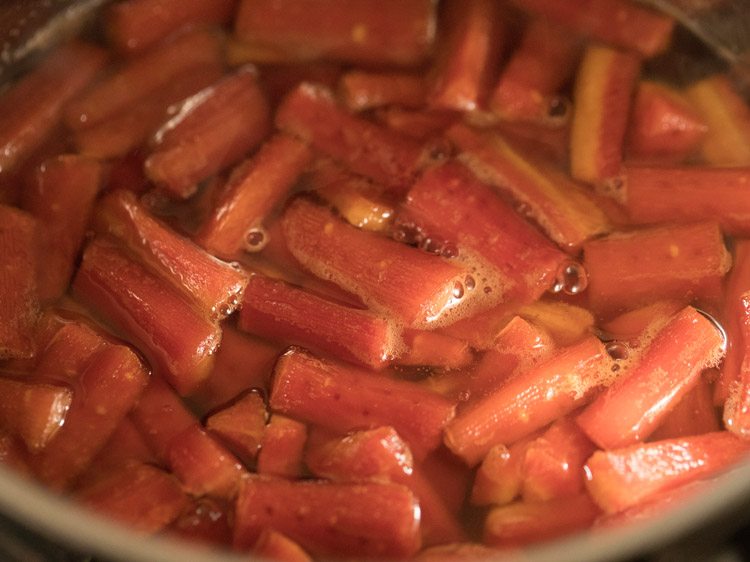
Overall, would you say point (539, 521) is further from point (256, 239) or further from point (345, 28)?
point (345, 28)

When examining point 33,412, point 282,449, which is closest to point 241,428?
point 282,449

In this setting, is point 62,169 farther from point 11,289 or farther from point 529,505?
point 529,505

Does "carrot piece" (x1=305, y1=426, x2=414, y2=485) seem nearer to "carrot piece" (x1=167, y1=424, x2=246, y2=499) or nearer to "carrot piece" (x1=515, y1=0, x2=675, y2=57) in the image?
"carrot piece" (x1=167, y1=424, x2=246, y2=499)

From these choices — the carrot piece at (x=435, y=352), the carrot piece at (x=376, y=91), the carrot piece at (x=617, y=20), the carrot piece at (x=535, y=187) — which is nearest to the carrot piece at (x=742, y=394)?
the carrot piece at (x=535, y=187)

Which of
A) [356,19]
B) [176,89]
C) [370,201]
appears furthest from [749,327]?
[176,89]

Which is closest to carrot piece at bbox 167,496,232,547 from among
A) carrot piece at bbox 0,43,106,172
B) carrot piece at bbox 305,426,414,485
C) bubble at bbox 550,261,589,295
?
carrot piece at bbox 305,426,414,485

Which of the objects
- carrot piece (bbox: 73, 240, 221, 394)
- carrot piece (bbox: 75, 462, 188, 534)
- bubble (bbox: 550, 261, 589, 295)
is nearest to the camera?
carrot piece (bbox: 75, 462, 188, 534)

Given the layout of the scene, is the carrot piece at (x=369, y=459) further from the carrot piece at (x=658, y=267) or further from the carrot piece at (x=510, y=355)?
the carrot piece at (x=658, y=267)
